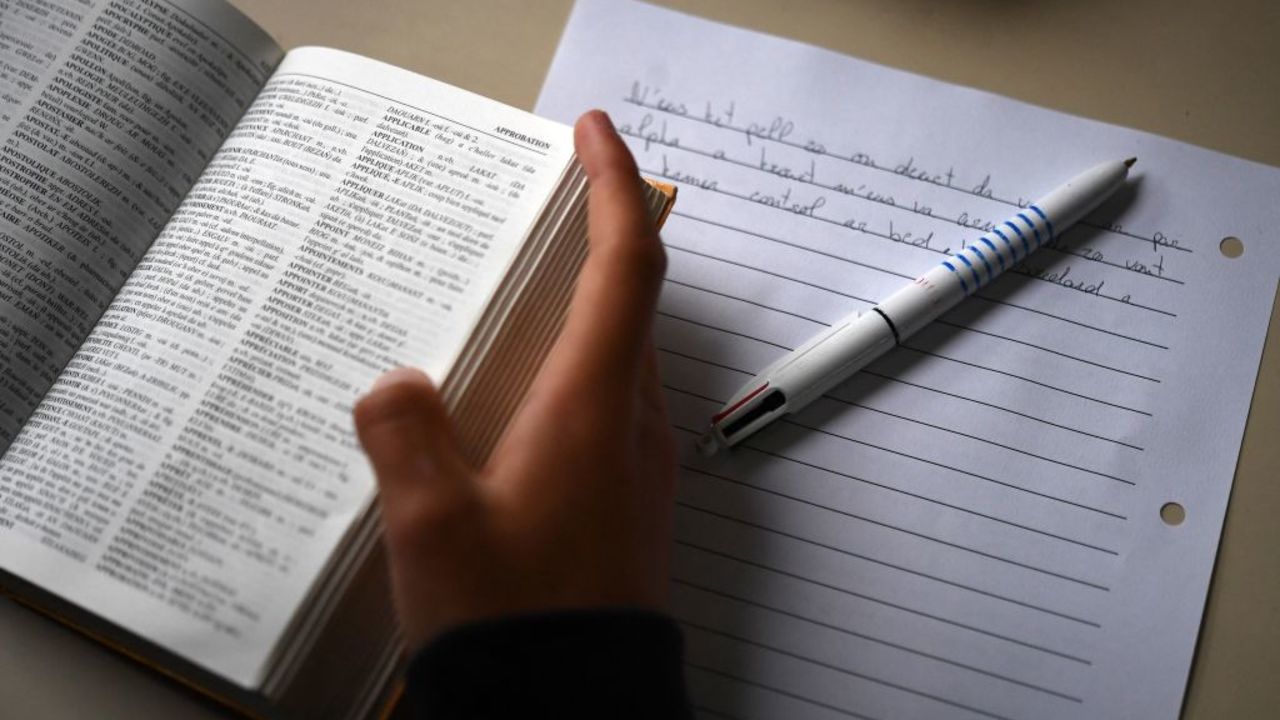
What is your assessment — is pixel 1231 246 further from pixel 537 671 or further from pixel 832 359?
pixel 537 671

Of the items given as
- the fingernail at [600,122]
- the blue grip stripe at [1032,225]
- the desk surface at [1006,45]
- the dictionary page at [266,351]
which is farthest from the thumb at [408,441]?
the blue grip stripe at [1032,225]

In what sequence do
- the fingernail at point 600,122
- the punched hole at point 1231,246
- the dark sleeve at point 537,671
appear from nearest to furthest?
the dark sleeve at point 537,671
the fingernail at point 600,122
the punched hole at point 1231,246

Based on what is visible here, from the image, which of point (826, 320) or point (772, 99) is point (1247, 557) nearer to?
point (826, 320)

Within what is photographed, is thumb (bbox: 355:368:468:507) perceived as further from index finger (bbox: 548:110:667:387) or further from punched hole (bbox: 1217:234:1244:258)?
punched hole (bbox: 1217:234:1244:258)

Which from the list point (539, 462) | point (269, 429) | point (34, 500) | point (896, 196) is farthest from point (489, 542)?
point (896, 196)

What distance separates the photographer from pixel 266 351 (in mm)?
448

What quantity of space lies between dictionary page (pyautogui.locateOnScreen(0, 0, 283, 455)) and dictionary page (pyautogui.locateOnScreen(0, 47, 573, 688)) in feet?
0.07

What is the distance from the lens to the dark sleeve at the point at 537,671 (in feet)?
1.13

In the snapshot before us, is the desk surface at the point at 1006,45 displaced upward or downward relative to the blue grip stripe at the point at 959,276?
upward

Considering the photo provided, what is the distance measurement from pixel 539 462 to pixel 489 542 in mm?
40

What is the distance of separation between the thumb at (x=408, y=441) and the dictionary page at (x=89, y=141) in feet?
0.76

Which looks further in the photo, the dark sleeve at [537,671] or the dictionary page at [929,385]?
the dictionary page at [929,385]

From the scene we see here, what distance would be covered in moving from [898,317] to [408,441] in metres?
0.31

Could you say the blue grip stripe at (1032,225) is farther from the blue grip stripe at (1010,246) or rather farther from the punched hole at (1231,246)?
the punched hole at (1231,246)
